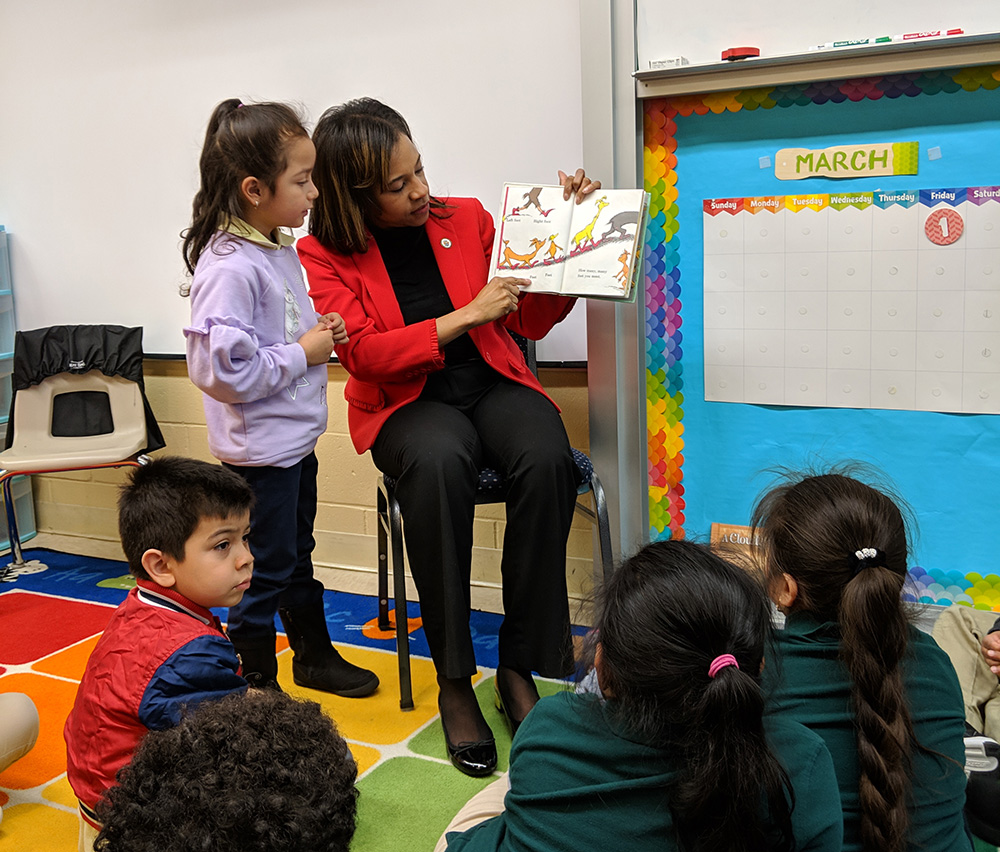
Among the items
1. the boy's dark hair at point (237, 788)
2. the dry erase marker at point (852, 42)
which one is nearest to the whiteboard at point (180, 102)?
the dry erase marker at point (852, 42)

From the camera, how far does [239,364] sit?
1.75m

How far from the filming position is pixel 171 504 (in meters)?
1.44

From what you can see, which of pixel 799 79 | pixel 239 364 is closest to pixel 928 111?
pixel 799 79

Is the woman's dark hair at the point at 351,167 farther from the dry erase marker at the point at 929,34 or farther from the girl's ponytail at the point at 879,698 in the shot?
the girl's ponytail at the point at 879,698

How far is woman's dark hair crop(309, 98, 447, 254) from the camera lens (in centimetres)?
188

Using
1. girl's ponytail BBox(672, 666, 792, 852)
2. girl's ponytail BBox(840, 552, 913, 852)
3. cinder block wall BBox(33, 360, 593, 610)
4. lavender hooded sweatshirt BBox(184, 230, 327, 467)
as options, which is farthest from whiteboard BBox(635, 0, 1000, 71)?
girl's ponytail BBox(672, 666, 792, 852)

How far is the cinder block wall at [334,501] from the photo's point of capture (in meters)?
2.46

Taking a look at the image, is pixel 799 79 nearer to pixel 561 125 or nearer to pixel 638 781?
pixel 561 125

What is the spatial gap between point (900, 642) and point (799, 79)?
1.29 metres

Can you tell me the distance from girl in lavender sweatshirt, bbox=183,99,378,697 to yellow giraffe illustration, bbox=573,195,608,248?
523 millimetres

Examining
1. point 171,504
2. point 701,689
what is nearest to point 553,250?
point 171,504

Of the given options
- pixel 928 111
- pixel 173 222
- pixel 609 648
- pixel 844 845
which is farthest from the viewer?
pixel 173 222

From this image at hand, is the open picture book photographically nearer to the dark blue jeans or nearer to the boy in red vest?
the dark blue jeans

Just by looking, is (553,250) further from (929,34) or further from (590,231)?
(929,34)
